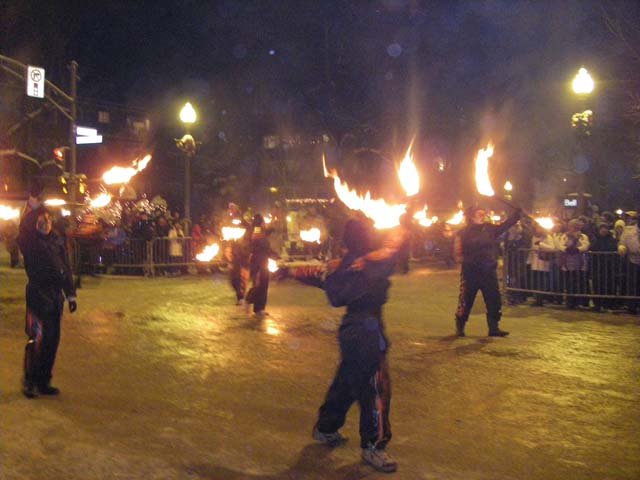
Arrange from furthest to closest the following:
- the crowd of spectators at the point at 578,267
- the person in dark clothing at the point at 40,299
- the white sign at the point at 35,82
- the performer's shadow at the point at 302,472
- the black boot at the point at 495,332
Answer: the white sign at the point at 35,82
the crowd of spectators at the point at 578,267
the black boot at the point at 495,332
the person in dark clothing at the point at 40,299
the performer's shadow at the point at 302,472

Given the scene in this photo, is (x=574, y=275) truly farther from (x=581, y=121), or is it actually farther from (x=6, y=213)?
(x=6, y=213)

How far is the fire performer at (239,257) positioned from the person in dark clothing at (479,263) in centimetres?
424

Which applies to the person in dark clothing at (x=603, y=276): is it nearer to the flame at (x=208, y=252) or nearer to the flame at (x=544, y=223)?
the flame at (x=544, y=223)

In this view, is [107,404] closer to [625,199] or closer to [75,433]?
[75,433]

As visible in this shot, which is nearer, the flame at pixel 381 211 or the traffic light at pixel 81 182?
Answer: the flame at pixel 381 211

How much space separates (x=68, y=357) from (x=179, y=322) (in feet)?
8.97

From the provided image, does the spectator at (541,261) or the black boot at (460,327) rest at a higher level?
the spectator at (541,261)

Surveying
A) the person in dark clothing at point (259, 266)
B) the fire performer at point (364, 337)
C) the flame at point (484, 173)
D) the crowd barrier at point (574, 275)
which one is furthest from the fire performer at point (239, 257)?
the fire performer at point (364, 337)

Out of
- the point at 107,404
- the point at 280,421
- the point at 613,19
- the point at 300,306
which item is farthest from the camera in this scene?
the point at 613,19

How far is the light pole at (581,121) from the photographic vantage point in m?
15.2

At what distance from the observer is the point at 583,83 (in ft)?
50.0

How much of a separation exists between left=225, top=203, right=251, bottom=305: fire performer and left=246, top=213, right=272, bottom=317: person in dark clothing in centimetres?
56

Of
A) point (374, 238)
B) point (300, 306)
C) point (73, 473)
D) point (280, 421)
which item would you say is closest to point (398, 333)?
point (300, 306)

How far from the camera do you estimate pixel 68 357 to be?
27.0 ft
